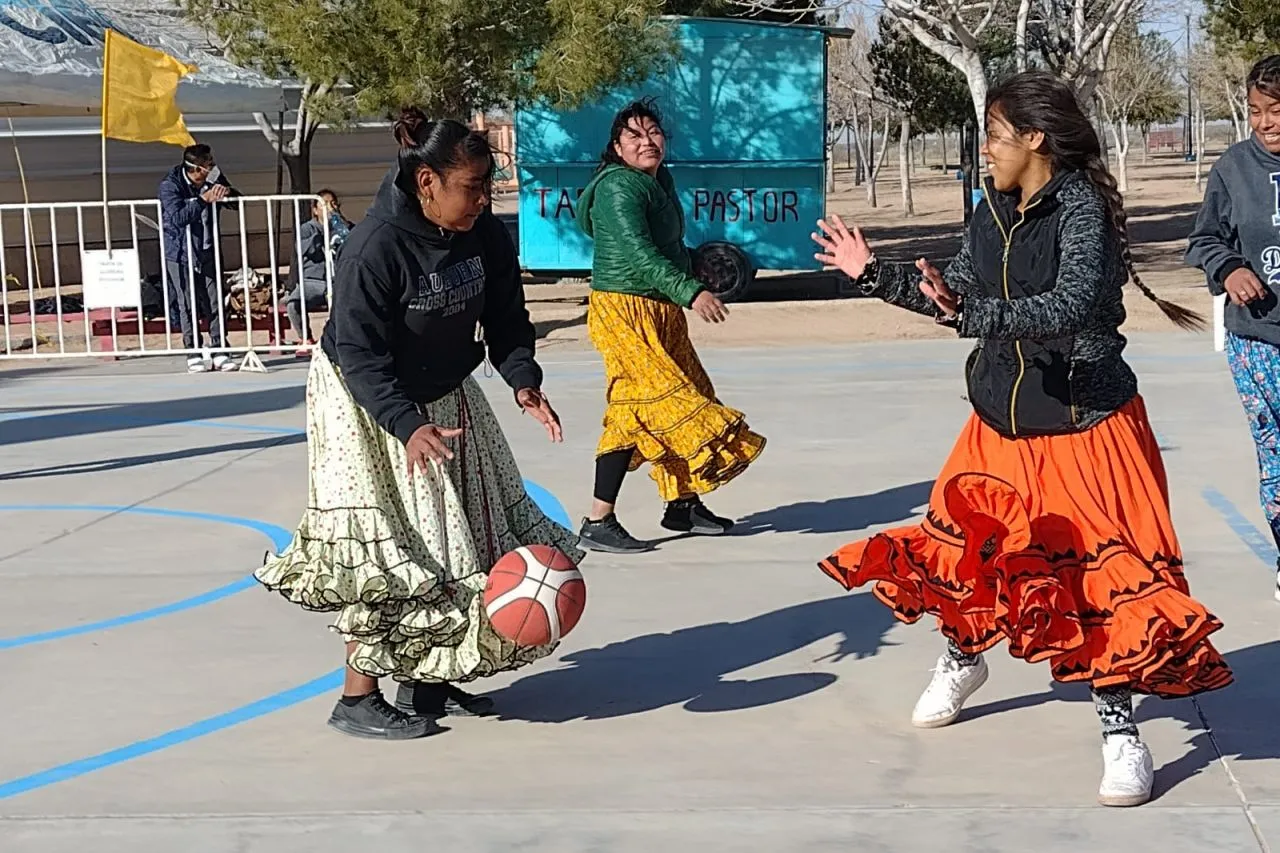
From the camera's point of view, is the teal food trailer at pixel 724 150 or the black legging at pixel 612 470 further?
the teal food trailer at pixel 724 150

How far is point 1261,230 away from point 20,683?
429 centimetres

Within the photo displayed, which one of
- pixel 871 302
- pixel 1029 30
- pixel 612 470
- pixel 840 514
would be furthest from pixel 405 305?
pixel 1029 30

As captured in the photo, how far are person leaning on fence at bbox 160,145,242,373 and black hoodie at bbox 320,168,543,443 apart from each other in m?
9.98

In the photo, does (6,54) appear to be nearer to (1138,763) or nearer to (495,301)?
(495,301)

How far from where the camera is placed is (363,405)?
14.8 feet

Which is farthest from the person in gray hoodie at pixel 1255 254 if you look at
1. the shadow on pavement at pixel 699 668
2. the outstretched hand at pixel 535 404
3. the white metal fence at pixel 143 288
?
the white metal fence at pixel 143 288

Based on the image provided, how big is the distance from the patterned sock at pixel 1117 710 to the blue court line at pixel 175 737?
7.80 ft

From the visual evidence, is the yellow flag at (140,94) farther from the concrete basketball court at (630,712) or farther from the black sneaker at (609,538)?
the black sneaker at (609,538)

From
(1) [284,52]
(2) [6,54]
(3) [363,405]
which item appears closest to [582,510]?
(3) [363,405]

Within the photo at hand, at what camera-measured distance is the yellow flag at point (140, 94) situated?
535 inches

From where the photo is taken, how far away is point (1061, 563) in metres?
4.18

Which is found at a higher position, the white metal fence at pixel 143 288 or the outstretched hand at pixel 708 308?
the outstretched hand at pixel 708 308

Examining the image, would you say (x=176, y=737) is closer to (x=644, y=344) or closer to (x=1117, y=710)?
(x=1117, y=710)

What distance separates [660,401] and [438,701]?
7.67 ft
